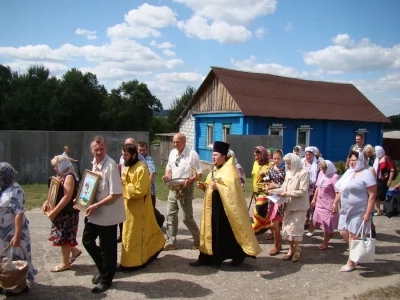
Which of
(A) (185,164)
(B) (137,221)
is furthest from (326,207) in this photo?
(B) (137,221)

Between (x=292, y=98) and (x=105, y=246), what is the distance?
18.7 meters

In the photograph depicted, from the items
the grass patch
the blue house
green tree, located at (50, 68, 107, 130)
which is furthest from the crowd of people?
green tree, located at (50, 68, 107, 130)

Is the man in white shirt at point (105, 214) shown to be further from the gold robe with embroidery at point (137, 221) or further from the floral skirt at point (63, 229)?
the floral skirt at point (63, 229)

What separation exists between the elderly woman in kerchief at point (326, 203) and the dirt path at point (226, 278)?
37 cm

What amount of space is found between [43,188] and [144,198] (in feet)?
27.6

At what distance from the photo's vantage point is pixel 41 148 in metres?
13.4

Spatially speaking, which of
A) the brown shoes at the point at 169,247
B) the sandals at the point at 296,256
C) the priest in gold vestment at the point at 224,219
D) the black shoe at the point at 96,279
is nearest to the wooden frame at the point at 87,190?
the black shoe at the point at 96,279

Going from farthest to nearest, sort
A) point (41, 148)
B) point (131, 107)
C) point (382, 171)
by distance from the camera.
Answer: point (131, 107) < point (41, 148) < point (382, 171)

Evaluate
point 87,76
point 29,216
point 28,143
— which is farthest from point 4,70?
point 29,216

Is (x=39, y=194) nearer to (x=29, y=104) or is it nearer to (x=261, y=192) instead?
(x=261, y=192)

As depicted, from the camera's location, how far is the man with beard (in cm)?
464

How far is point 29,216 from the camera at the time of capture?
8078 millimetres

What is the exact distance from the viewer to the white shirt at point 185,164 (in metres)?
5.71

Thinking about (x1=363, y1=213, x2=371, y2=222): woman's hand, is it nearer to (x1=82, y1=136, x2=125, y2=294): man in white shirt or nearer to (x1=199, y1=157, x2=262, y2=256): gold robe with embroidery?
(x1=199, y1=157, x2=262, y2=256): gold robe with embroidery
